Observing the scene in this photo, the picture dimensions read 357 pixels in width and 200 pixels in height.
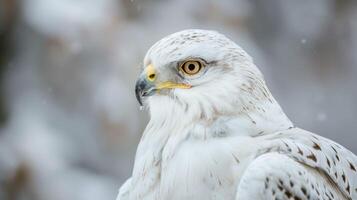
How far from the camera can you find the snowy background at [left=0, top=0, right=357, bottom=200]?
A: 980cm

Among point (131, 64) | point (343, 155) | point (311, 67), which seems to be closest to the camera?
point (343, 155)

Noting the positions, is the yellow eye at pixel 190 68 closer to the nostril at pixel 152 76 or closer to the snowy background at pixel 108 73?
the nostril at pixel 152 76

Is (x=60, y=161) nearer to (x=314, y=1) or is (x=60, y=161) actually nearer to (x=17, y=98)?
(x=17, y=98)

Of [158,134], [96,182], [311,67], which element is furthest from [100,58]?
[158,134]

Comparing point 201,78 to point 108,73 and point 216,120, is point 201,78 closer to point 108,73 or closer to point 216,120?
point 216,120

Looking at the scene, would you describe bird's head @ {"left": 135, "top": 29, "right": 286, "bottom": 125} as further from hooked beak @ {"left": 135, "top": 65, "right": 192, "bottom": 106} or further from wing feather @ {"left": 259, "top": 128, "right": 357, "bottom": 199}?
wing feather @ {"left": 259, "top": 128, "right": 357, "bottom": 199}

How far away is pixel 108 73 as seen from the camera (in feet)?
32.5

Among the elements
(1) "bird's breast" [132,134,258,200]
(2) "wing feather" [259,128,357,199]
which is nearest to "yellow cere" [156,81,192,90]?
(1) "bird's breast" [132,134,258,200]

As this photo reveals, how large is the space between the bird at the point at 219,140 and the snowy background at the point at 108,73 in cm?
427

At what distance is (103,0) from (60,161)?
1670 mm

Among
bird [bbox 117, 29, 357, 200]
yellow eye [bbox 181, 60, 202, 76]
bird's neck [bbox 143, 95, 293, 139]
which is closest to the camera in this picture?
bird [bbox 117, 29, 357, 200]

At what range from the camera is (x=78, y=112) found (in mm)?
10125

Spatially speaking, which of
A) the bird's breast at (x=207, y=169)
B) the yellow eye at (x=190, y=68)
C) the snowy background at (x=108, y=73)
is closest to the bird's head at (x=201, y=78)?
the yellow eye at (x=190, y=68)

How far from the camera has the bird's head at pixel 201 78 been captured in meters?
5.14
